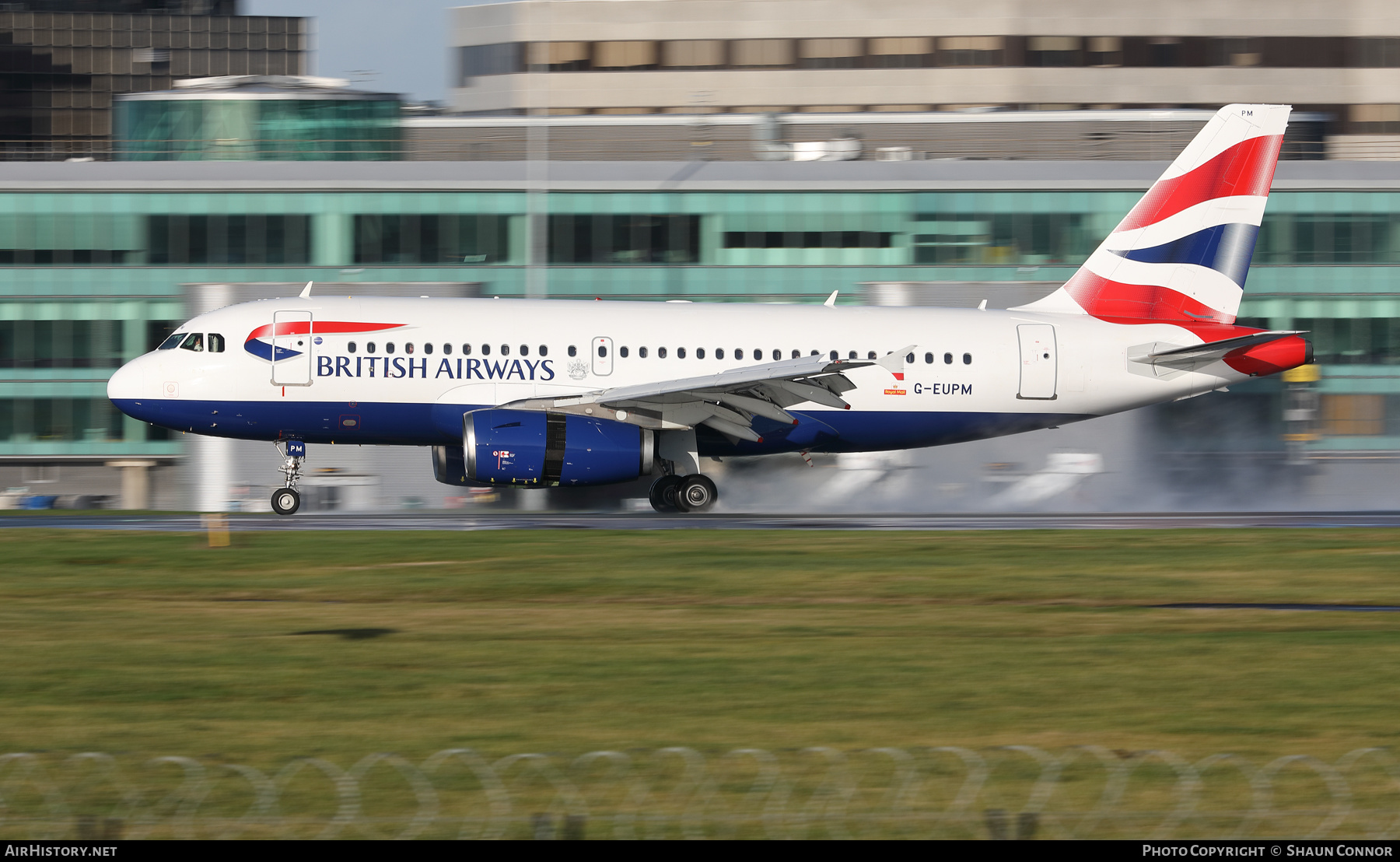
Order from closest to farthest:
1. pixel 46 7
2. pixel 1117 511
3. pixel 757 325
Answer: pixel 757 325, pixel 1117 511, pixel 46 7

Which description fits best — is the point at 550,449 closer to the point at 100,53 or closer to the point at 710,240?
the point at 710,240

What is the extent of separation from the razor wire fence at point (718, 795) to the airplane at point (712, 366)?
684 inches

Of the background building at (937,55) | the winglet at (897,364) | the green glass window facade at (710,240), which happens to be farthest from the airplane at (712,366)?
the background building at (937,55)

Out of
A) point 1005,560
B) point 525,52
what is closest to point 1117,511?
point 1005,560

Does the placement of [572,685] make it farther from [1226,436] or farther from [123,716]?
[1226,436]

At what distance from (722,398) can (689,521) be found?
2.37 m

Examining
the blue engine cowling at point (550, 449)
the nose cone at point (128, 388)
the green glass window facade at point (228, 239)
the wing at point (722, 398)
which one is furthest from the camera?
the green glass window facade at point (228, 239)

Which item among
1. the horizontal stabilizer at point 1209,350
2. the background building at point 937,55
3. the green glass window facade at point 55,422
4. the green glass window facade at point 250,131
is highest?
the background building at point 937,55

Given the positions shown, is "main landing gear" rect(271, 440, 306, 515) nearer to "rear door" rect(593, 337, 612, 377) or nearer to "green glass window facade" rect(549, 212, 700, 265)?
"rear door" rect(593, 337, 612, 377)

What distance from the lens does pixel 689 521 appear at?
1142 inches

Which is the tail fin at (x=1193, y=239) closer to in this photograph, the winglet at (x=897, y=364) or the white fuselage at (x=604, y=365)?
the white fuselage at (x=604, y=365)

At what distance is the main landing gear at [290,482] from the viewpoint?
97.9 ft

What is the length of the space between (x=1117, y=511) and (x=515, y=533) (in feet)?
50.3

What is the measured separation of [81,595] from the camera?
18594mm
